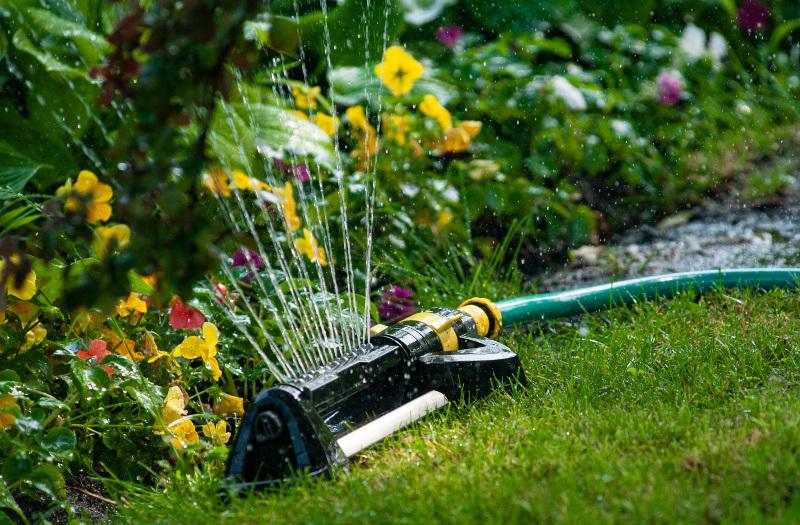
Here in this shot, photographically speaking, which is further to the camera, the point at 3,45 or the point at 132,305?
the point at 3,45

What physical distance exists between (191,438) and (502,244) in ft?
4.97

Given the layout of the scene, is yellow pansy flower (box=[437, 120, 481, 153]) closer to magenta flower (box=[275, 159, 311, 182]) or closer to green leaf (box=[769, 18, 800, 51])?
magenta flower (box=[275, 159, 311, 182])

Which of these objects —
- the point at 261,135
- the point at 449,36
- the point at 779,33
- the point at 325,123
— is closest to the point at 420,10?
the point at 449,36

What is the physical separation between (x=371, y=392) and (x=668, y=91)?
293 centimetres

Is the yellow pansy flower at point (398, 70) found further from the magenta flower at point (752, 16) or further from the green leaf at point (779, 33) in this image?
the magenta flower at point (752, 16)

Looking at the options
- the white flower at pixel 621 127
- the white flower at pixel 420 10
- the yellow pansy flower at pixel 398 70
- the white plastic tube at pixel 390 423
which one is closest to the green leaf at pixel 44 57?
the yellow pansy flower at pixel 398 70

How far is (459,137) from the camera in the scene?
3.30m

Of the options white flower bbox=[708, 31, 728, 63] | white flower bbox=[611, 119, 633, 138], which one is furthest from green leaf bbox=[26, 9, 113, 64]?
white flower bbox=[708, 31, 728, 63]

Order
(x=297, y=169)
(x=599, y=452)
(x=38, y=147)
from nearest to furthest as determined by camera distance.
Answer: (x=599, y=452) < (x=38, y=147) < (x=297, y=169)

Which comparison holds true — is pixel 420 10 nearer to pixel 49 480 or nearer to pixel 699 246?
pixel 699 246

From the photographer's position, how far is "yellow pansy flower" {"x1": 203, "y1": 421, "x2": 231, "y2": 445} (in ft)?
6.54

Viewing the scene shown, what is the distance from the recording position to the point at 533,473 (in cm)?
159

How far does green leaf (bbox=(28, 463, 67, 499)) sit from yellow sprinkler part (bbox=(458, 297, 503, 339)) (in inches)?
36.0

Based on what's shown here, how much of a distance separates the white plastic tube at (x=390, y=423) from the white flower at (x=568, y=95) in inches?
79.8
